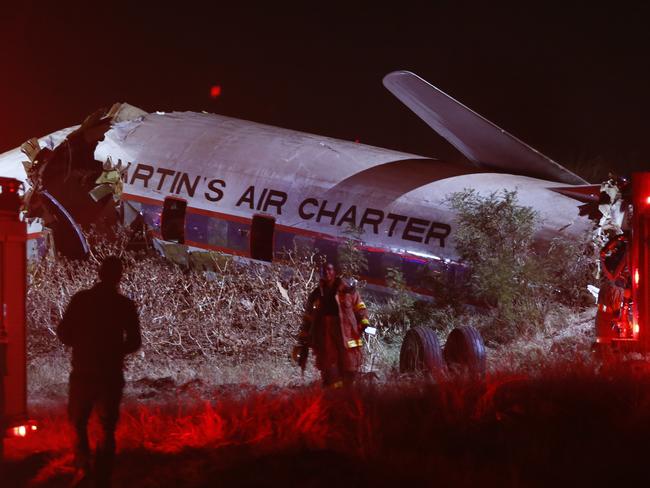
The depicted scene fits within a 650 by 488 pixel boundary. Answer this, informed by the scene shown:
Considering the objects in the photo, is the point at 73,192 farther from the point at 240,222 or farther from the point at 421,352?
the point at 421,352

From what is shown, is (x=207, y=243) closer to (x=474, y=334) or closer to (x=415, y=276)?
(x=415, y=276)

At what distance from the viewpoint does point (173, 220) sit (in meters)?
16.6

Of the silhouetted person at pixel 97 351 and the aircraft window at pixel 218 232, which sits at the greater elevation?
the aircraft window at pixel 218 232

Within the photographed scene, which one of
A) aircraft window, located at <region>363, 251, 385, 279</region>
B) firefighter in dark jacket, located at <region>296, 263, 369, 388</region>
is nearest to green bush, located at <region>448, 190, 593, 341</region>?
aircraft window, located at <region>363, 251, 385, 279</region>

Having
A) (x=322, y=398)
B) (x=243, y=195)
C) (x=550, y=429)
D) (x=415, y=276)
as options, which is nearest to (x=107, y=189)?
(x=243, y=195)

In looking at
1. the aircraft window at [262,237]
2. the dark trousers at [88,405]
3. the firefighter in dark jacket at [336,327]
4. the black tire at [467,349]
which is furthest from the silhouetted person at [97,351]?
the aircraft window at [262,237]

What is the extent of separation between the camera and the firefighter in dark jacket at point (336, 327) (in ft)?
35.2

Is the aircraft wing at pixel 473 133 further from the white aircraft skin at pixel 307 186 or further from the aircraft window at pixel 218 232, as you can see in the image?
the aircraft window at pixel 218 232

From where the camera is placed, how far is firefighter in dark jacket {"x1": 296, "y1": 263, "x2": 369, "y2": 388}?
10.7 m

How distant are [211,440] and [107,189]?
10516mm

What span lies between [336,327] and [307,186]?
5.38 m

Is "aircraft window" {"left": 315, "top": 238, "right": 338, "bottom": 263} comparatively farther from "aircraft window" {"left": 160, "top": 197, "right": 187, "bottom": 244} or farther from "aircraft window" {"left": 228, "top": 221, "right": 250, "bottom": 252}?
"aircraft window" {"left": 160, "top": 197, "right": 187, "bottom": 244}

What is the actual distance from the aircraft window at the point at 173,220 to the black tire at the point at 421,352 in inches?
232

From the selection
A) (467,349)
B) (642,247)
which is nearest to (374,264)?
(467,349)
